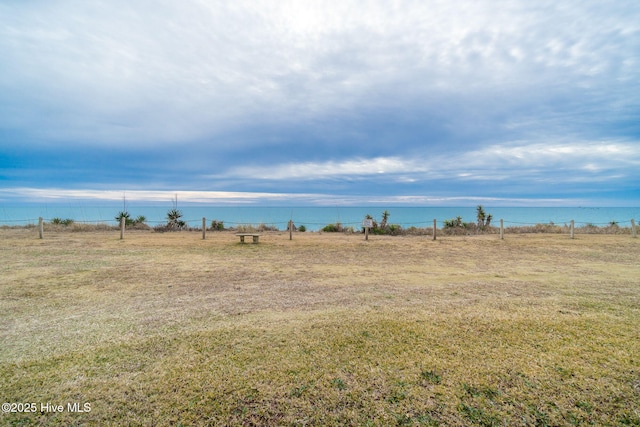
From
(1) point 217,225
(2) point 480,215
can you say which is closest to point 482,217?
(2) point 480,215

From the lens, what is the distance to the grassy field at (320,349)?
8.48ft

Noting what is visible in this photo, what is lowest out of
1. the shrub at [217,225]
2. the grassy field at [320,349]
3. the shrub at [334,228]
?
the grassy field at [320,349]

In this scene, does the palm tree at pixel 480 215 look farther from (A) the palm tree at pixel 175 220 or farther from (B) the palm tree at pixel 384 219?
(A) the palm tree at pixel 175 220

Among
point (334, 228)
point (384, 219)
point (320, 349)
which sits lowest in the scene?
point (320, 349)

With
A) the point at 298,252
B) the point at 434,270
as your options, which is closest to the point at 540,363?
the point at 434,270

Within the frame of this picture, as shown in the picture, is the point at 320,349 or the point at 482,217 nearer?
the point at 320,349

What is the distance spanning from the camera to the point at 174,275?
7.50m

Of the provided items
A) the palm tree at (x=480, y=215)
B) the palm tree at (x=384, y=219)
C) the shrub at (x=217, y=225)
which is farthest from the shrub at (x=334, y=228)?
the palm tree at (x=480, y=215)

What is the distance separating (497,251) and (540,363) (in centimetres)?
991

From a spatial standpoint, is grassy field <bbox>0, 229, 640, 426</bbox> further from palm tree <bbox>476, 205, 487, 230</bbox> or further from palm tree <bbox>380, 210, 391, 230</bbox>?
palm tree <bbox>476, 205, 487, 230</bbox>

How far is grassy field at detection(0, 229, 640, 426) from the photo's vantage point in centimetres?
259

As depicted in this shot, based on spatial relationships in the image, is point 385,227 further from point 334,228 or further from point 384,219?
Result: point 334,228

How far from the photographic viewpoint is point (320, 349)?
353 cm

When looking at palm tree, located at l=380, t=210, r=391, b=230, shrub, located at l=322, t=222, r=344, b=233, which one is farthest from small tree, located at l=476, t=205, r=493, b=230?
shrub, located at l=322, t=222, r=344, b=233
